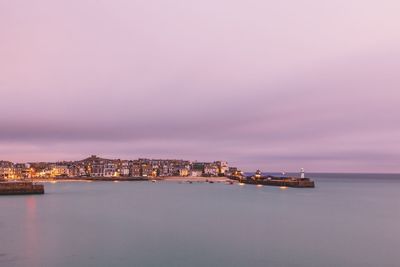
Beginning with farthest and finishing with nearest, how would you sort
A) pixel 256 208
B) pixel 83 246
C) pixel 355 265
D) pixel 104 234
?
pixel 256 208
pixel 104 234
pixel 83 246
pixel 355 265

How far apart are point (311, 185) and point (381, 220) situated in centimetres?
6820

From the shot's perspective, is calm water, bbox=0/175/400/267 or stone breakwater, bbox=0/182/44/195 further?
stone breakwater, bbox=0/182/44/195

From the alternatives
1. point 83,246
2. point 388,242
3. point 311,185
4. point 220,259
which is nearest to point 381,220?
point 388,242

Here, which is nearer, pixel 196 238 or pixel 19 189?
pixel 196 238

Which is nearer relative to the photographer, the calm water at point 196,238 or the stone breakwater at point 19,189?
the calm water at point 196,238

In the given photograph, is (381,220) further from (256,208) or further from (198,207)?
(198,207)

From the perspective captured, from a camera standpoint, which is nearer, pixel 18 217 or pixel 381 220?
pixel 18 217

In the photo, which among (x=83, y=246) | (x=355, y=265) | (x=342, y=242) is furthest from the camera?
(x=342, y=242)

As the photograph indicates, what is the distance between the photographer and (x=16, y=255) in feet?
83.3

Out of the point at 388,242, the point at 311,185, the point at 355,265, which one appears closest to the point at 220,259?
the point at 355,265

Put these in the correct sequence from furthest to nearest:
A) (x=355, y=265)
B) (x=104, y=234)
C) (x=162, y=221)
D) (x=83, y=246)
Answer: (x=162, y=221) → (x=104, y=234) → (x=83, y=246) → (x=355, y=265)

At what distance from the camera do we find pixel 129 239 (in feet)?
102

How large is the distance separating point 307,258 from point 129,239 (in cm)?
1375

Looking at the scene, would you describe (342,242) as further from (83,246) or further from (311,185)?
(311,185)
